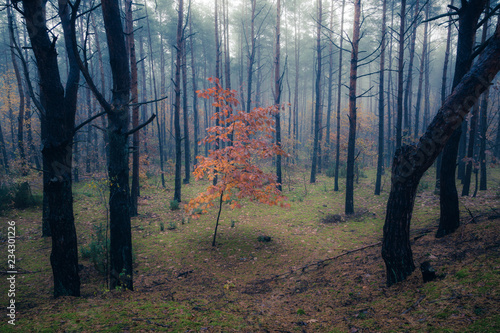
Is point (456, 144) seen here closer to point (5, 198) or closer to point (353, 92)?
point (353, 92)

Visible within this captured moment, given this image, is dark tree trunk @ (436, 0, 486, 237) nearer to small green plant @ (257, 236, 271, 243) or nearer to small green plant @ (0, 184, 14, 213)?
small green plant @ (257, 236, 271, 243)

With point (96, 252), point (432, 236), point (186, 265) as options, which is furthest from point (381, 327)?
point (96, 252)

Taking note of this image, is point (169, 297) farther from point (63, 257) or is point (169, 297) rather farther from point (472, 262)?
point (472, 262)

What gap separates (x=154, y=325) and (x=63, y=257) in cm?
208

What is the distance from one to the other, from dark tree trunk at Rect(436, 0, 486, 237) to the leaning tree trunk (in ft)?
4.29

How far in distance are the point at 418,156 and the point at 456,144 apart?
218 cm

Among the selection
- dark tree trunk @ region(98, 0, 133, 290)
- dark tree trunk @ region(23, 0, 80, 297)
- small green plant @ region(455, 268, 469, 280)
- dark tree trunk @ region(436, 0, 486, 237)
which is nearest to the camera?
small green plant @ region(455, 268, 469, 280)

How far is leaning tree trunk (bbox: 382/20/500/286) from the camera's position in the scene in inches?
125

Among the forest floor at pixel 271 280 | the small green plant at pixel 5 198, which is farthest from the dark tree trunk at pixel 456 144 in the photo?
the small green plant at pixel 5 198

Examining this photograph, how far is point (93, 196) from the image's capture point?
1120cm

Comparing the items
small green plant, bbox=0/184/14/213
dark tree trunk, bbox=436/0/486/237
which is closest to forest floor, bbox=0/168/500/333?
dark tree trunk, bbox=436/0/486/237

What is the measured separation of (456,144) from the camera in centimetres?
446

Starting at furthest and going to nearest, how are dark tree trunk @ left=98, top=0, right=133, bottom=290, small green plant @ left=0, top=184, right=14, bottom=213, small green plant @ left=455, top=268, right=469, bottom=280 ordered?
small green plant @ left=0, top=184, right=14, bottom=213, dark tree trunk @ left=98, top=0, right=133, bottom=290, small green plant @ left=455, top=268, right=469, bottom=280

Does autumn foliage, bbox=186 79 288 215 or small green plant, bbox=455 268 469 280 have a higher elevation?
autumn foliage, bbox=186 79 288 215
